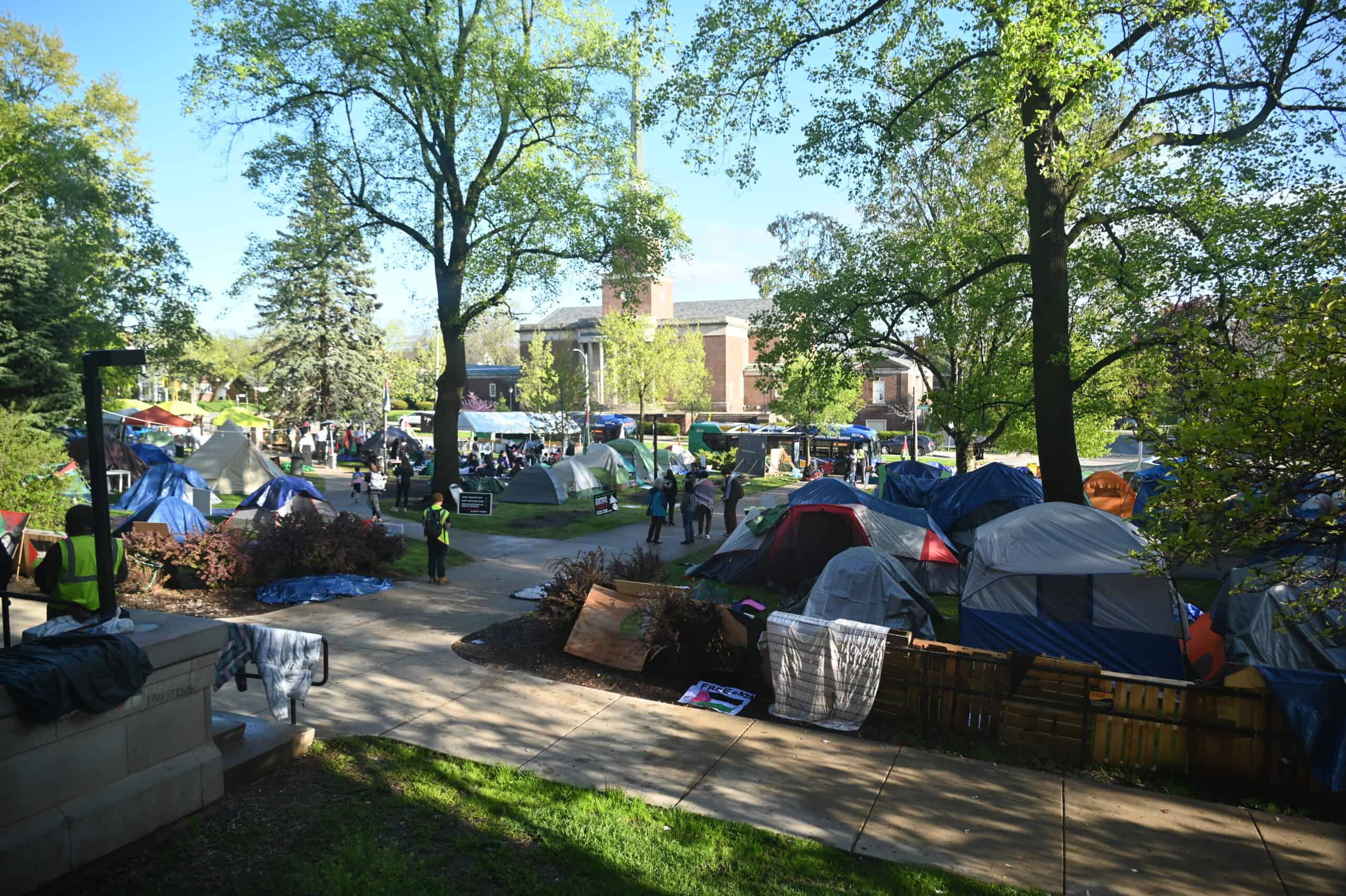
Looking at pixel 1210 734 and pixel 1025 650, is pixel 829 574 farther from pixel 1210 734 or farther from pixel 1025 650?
pixel 1210 734

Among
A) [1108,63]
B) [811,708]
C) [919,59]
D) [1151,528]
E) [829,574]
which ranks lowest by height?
[811,708]

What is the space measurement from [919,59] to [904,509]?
7975mm

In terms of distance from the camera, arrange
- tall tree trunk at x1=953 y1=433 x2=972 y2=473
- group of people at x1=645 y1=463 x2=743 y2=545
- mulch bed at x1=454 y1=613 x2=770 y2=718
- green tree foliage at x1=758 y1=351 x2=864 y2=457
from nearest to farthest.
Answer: mulch bed at x1=454 y1=613 x2=770 y2=718 → green tree foliage at x1=758 y1=351 x2=864 y2=457 → group of people at x1=645 y1=463 x2=743 y2=545 → tall tree trunk at x1=953 y1=433 x2=972 y2=473

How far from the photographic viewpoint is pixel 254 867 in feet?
15.4

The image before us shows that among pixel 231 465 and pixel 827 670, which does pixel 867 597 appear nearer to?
pixel 827 670

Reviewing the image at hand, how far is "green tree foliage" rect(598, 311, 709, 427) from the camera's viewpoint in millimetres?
49250

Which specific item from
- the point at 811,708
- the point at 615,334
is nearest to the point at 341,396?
the point at 615,334

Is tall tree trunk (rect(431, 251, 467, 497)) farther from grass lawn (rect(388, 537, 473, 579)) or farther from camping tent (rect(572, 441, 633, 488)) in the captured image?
camping tent (rect(572, 441, 633, 488))

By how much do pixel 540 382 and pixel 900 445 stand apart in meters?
24.4

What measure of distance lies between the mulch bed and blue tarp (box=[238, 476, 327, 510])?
340 inches

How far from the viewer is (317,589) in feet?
39.7

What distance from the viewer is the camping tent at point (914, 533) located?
13.3m

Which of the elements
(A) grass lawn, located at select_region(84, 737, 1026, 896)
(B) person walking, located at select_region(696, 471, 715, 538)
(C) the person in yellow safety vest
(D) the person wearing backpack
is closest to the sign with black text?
(B) person walking, located at select_region(696, 471, 715, 538)

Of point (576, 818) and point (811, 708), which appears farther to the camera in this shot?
point (811, 708)
